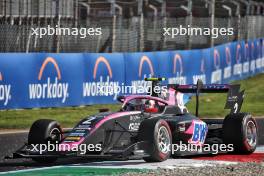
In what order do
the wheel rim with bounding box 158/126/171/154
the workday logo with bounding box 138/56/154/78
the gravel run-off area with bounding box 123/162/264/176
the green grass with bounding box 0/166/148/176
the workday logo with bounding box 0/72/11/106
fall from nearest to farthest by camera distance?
the gravel run-off area with bounding box 123/162/264/176
the green grass with bounding box 0/166/148/176
the wheel rim with bounding box 158/126/171/154
the workday logo with bounding box 0/72/11/106
the workday logo with bounding box 138/56/154/78

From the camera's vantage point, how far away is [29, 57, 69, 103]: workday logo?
19172 mm

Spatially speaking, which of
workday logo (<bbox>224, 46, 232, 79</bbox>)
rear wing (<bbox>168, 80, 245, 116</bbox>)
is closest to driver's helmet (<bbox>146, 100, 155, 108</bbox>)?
rear wing (<bbox>168, 80, 245, 116</bbox>)

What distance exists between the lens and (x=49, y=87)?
64.0 feet

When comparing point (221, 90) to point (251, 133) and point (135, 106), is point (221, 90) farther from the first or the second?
point (135, 106)

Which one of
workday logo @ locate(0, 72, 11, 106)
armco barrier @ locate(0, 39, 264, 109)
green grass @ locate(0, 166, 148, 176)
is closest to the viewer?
green grass @ locate(0, 166, 148, 176)

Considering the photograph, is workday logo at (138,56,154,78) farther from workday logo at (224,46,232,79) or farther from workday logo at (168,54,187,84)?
workday logo at (224,46,232,79)

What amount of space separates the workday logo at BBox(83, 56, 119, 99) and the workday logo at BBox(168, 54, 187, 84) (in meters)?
3.71

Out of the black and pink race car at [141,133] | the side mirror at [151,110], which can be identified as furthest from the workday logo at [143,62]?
the side mirror at [151,110]

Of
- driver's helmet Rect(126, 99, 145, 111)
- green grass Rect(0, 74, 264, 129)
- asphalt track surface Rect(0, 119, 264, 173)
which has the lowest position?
green grass Rect(0, 74, 264, 129)

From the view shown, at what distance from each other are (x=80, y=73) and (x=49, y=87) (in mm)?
1571

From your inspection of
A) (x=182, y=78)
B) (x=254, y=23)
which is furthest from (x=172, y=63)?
(x=254, y=23)

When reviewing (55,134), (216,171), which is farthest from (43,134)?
(216,171)

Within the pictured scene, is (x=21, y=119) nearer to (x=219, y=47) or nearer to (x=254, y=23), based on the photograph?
(x=219, y=47)

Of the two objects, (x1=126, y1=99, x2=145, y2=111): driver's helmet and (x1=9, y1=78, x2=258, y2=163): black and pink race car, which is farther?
(x1=126, y1=99, x2=145, y2=111): driver's helmet
